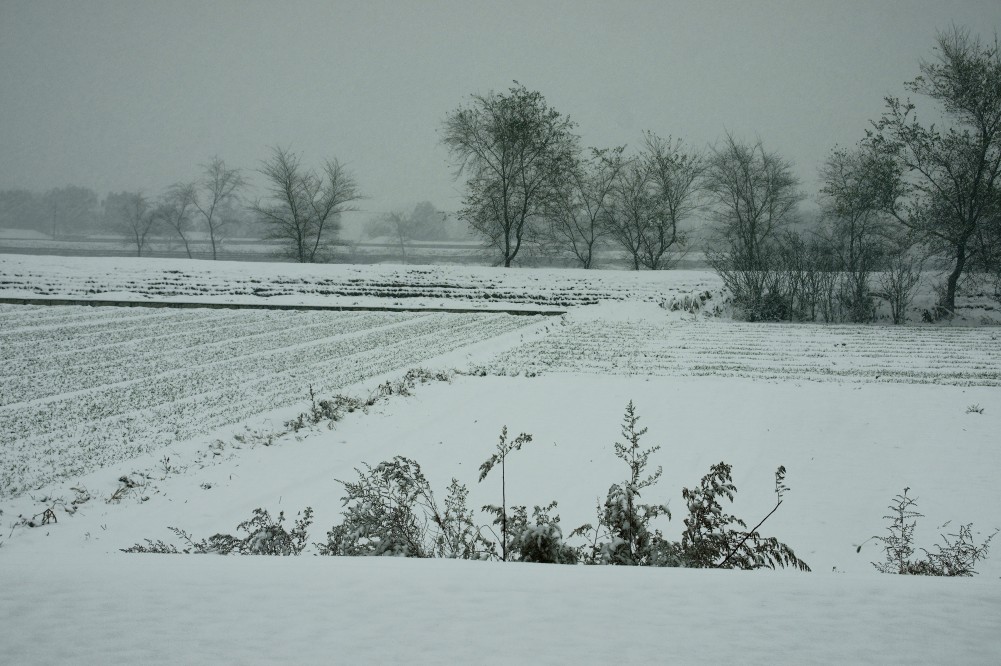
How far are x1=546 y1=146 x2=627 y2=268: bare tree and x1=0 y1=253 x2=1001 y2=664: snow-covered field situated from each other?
18867 mm

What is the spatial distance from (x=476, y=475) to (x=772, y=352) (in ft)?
31.0

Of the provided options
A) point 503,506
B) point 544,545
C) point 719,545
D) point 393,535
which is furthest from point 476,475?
point 719,545

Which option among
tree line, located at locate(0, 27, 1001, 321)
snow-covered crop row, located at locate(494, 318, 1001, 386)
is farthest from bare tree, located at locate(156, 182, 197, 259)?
snow-covered crop row, located at locate(494, 318, 1001, 386)

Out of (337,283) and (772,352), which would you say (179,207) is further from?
(772,352)

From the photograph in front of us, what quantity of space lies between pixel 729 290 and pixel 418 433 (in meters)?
19.1

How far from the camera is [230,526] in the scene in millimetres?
4605

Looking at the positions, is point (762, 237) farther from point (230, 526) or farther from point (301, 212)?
point (230, 526)

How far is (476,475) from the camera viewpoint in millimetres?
5688

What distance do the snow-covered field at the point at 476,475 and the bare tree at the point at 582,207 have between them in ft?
61.9

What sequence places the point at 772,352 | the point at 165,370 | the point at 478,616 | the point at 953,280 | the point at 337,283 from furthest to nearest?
the point at 337,283
the point at 953,280
the point at 772,352
the point at 165,370
the point at 478,616

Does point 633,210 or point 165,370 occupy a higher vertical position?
point 633,210

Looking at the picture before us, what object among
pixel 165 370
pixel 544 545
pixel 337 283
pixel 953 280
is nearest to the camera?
pixel 544 545

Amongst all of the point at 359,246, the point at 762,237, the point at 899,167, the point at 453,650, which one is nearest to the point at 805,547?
the point at 453,650

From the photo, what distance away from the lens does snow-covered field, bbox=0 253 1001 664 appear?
4.53 ft
